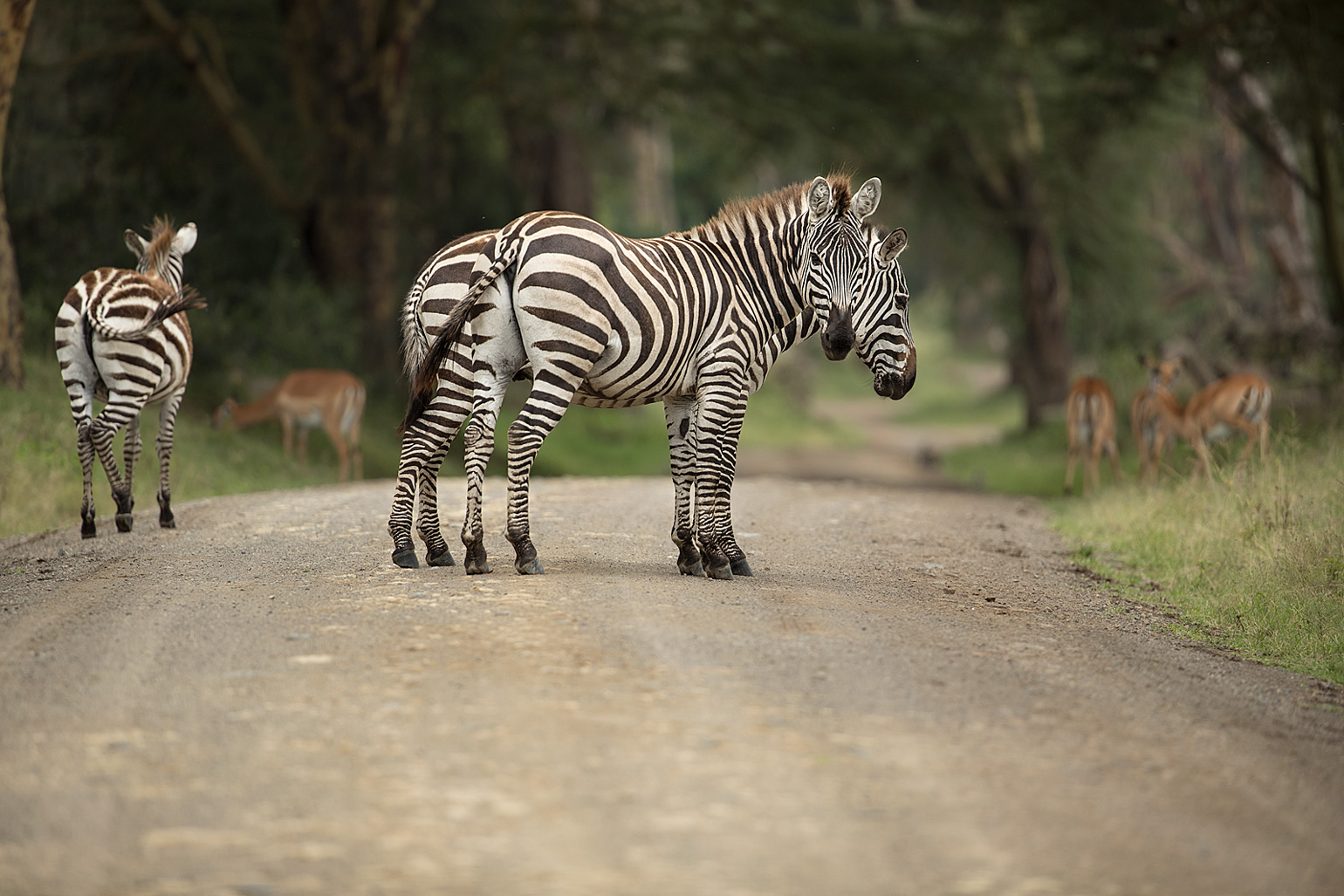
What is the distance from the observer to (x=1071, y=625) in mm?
7234

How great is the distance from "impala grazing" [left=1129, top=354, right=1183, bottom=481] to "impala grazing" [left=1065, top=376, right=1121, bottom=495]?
0.33 meters

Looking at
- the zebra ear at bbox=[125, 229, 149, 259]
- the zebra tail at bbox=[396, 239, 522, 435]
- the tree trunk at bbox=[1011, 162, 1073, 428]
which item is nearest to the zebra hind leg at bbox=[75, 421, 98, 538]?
the zebra ear at bbox=[125, 229, 149, 259]

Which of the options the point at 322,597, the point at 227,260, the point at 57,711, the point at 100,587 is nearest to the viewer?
the point at 57,711

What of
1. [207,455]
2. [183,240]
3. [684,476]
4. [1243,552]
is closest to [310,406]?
[207,455]

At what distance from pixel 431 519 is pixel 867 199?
3.22 m

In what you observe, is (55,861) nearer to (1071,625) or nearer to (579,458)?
(1071,625)

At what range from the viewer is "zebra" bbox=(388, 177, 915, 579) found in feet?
24.1

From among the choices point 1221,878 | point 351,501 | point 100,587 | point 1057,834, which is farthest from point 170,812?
point 351,501

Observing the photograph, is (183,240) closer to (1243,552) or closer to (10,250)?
(10,250)

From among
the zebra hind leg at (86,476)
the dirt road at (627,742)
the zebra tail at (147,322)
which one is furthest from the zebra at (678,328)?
the zebra hind leg at (86,476)

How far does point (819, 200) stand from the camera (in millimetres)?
8039

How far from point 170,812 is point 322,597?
2.89 metres

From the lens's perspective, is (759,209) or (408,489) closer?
(408,489)

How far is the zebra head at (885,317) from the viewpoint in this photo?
8.03 m
